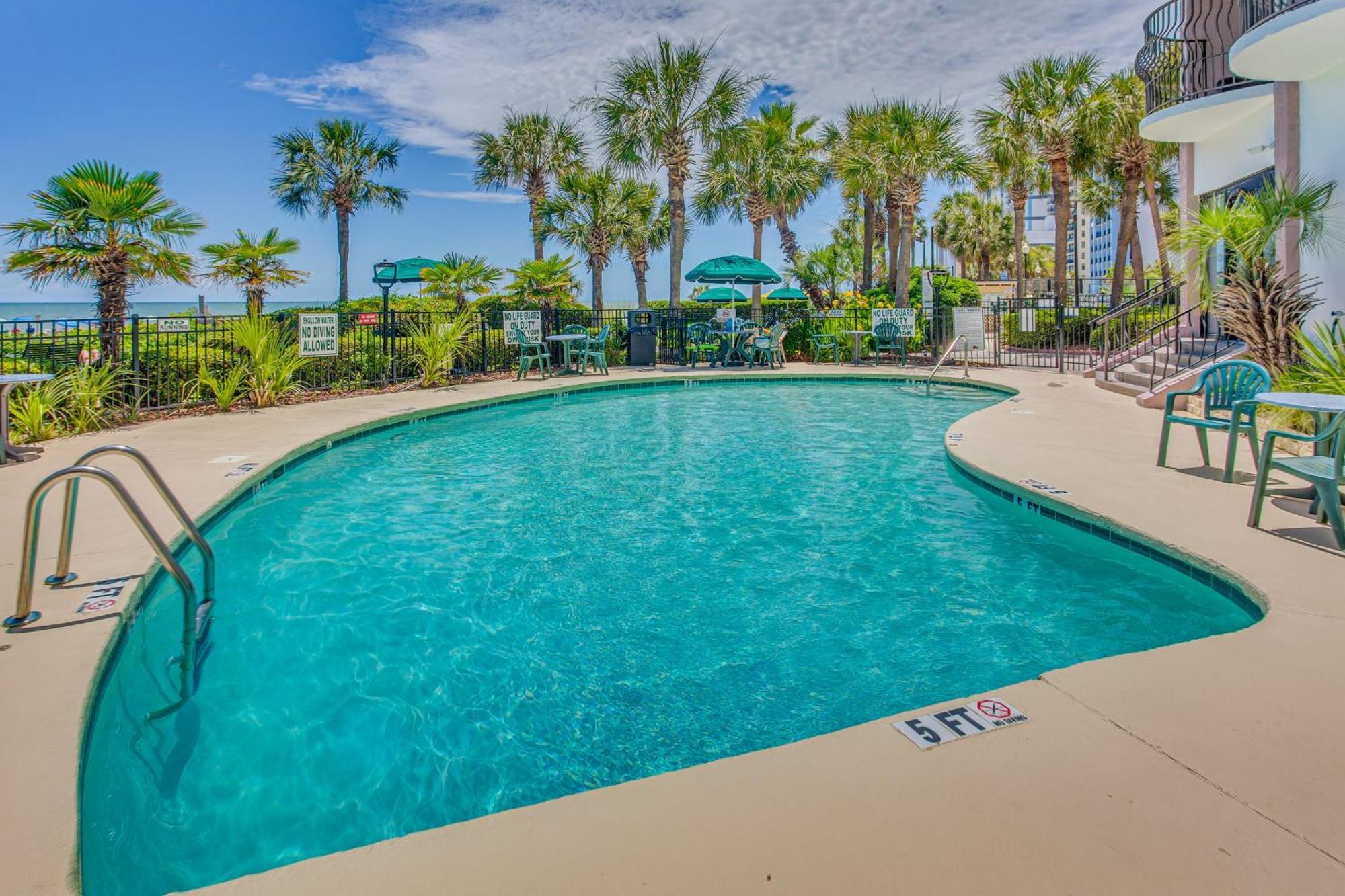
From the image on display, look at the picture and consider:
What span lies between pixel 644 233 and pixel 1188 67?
20.8m

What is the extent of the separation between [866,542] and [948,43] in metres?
18.0

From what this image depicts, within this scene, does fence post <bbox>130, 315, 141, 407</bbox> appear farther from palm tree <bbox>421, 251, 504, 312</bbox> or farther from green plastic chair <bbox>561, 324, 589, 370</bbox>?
green plastic chair <bbox>561, 324, 589, 370</bbox>

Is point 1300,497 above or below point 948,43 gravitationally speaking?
below

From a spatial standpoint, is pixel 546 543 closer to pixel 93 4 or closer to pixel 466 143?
pixel 93 4

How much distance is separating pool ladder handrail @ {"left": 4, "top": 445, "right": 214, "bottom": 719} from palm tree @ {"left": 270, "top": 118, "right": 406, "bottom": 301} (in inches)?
1216

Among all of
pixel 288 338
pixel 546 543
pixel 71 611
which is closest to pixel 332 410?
pixel 288 338

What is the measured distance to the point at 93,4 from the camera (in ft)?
45.2

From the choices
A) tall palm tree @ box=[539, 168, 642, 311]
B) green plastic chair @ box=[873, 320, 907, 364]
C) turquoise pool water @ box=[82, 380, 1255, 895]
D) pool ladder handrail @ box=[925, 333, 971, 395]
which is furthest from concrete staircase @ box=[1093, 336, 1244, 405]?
tall palm tree @ box=[539, 168, 642, 311]

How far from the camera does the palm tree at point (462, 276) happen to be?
1544 centimetres

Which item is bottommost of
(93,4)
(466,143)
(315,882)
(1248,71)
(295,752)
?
(295,752)

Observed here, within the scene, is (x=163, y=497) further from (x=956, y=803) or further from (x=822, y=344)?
(x=822, y=344)

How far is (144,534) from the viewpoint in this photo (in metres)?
3.01

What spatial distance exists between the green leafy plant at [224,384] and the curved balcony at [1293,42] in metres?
12.3

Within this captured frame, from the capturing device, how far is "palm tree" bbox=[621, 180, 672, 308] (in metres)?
27.4
